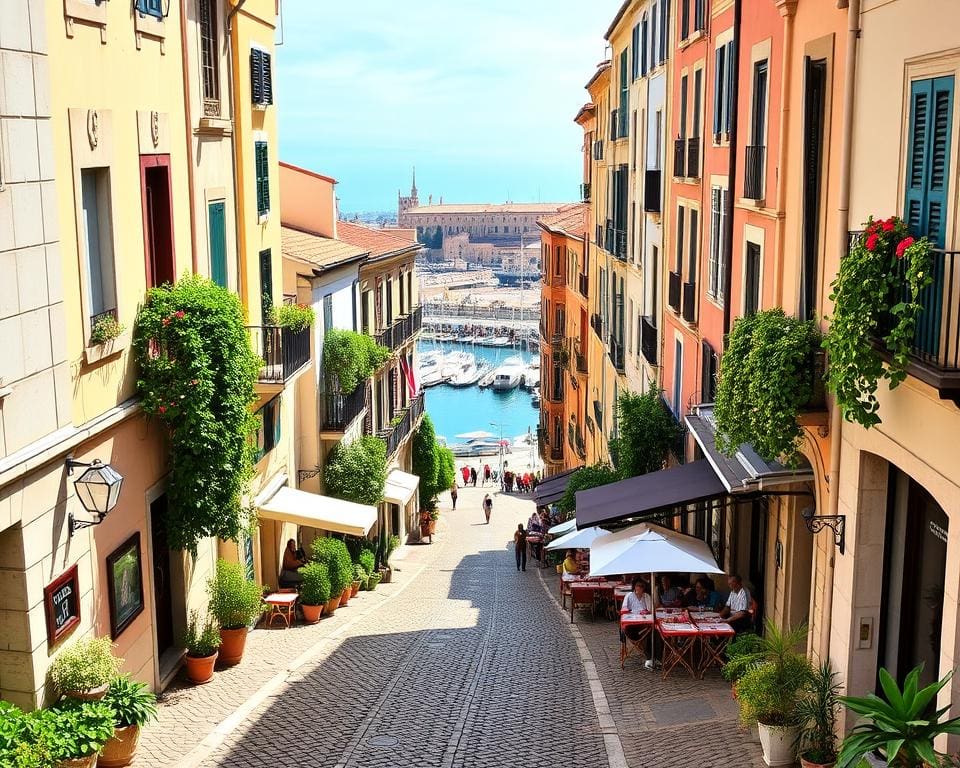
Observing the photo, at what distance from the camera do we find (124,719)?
1095 cm

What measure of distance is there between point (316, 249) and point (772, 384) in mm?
17319

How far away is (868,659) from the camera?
10586mm

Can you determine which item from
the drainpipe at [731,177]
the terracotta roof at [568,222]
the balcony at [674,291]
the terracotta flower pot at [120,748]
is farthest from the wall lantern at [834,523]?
the terracotta roof at [568,222]

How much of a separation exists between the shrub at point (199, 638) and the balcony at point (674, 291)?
12.1m

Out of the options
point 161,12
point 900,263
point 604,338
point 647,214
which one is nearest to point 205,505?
point 161,12

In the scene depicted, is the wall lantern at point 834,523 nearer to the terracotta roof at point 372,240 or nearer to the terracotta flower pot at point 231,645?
the terracotta flower pot at point 231,645

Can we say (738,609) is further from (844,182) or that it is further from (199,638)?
(199,638)

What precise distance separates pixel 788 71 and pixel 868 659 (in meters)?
7.18

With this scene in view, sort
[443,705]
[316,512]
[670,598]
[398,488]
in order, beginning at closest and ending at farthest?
[443,705], [670,598], [316,512], [398,488]

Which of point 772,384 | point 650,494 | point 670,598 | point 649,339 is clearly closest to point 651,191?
point 649,339

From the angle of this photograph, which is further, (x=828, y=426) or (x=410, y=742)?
(x=410, y=742)

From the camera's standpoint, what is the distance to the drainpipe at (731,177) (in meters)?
16.8

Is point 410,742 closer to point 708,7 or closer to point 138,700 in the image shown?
point 138,700

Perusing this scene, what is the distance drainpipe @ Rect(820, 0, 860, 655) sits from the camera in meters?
10.5
